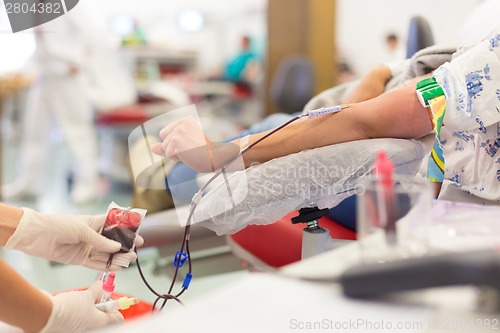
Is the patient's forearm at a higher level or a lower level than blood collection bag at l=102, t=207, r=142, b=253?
higher

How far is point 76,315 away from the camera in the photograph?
0.84 m

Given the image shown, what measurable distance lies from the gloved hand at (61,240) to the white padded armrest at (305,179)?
228mm

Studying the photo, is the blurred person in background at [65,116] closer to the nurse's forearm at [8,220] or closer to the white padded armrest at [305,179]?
the nurse's forearm at [8,220]

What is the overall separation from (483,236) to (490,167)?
1.61ft

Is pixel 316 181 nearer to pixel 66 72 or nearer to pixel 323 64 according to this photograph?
pixel 66 72

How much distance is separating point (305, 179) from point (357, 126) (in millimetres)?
166

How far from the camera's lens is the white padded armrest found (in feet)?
3.12

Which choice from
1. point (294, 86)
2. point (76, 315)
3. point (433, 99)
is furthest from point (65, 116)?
point (433, 99)

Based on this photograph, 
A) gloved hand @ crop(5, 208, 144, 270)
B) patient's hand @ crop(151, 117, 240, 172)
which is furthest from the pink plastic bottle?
patient's hand @ crop(151, 117, 240, 172)

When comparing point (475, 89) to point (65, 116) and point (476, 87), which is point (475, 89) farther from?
point (65, 116)

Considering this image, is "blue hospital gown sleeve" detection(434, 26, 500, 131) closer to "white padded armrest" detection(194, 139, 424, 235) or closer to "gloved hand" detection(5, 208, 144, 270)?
"white padded armrest" detection(194, 139, 424, 235)
